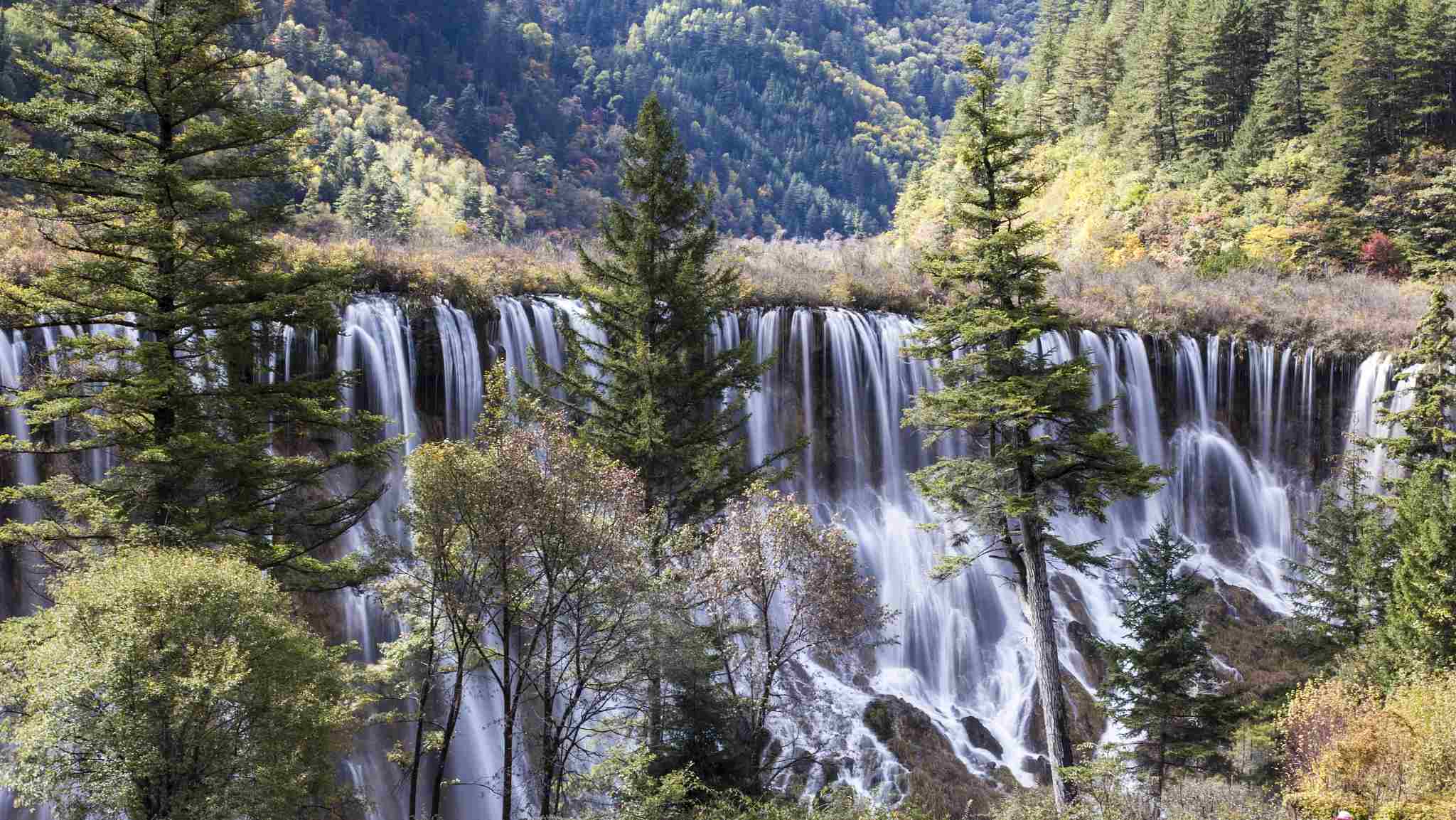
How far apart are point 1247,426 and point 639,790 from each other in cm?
3163

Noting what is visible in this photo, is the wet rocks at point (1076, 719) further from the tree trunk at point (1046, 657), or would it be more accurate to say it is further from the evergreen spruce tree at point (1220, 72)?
the evergreen spruce tree at point (1220, 72)

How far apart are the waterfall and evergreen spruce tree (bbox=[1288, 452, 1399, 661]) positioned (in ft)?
21.3

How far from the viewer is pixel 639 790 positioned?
1211 cm

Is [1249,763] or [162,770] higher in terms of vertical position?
[162,770]

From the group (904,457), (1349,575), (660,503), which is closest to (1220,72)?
(904,457)

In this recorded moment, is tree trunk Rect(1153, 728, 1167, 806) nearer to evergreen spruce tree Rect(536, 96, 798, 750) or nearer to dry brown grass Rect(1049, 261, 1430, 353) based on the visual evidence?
evergreen spruce tree Rect(536, 96, 798, 750)

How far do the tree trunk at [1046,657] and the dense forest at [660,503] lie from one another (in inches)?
3.5

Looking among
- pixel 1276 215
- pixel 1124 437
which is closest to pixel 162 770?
pixel 1124 437

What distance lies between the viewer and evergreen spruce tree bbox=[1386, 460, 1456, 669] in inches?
634

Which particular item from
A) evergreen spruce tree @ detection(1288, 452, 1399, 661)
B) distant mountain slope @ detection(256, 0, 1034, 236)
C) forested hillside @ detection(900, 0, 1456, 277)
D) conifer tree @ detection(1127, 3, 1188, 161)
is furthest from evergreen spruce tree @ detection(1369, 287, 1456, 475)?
distant mountain slope @ detection(256, 0, 1034, 236)

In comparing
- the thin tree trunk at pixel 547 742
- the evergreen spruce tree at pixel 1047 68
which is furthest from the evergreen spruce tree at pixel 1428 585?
the evergreen spruce tree at pixel 1047 68

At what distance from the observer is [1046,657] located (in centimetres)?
1496

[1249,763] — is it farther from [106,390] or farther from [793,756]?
[106,390]

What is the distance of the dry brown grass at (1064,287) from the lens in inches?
1048
